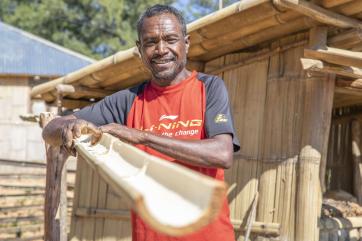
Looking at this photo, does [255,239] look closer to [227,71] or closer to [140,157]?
[227,71]

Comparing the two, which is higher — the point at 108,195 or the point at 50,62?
the point at 50,62

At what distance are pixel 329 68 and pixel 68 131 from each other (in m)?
3.14

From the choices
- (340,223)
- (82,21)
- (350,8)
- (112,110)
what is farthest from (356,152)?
(82,21)

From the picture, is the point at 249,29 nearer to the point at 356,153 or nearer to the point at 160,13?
the point at 160,13

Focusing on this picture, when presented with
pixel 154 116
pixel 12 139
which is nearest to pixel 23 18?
pixel 12 139

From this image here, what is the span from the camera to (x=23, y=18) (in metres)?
29.3

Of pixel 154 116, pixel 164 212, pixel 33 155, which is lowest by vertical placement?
pixel 33 155

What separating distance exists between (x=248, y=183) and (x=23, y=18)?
25507mm

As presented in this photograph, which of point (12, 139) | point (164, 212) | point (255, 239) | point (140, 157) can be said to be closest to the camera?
point (164, 212)

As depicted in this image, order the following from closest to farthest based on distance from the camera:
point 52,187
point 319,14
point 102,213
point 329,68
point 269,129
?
1. point 52,187
2. point 319,14
3. point 329,68
4. point 269,129
5. point 102,213

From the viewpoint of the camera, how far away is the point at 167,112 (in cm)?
233

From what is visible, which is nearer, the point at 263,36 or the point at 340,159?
the point at 263,36

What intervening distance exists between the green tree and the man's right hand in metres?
25.8

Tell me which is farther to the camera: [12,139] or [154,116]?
[12,139]
